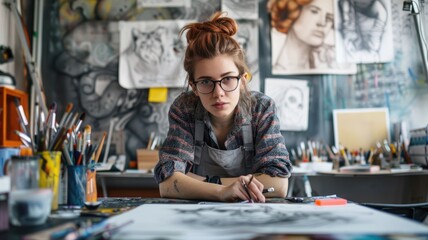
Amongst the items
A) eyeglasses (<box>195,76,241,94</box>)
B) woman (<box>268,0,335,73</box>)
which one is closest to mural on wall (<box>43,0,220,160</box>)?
woman (<box>268,0,335,73</box>)

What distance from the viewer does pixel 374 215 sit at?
721mm

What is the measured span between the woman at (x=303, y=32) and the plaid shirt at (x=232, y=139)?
1.05 meters

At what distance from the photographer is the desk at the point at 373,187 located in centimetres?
203

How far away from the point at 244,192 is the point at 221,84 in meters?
0.36

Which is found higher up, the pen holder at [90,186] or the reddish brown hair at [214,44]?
the reddish brown hair at [214,44]

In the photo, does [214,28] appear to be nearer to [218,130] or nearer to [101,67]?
[218,130]

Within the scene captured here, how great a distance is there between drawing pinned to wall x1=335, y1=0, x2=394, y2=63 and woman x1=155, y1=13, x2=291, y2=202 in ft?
3.94

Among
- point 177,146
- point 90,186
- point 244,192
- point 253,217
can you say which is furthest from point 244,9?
point 253,217

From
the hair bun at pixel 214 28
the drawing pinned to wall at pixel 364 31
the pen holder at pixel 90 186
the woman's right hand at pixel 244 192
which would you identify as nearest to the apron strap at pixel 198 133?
the hair bun at pixel 214 28

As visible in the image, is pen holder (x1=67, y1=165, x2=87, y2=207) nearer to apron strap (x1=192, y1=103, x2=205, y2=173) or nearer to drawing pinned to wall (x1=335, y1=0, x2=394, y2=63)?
apron strap (x1=192, y1=103, x2=205, y2=173)

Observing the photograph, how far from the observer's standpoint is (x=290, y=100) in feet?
7.98

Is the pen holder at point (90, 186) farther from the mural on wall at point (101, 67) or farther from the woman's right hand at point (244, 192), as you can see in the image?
the mural on wall at point (101, 67)

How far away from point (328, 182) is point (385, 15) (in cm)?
108

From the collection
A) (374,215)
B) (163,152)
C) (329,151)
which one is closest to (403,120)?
(329,151)
